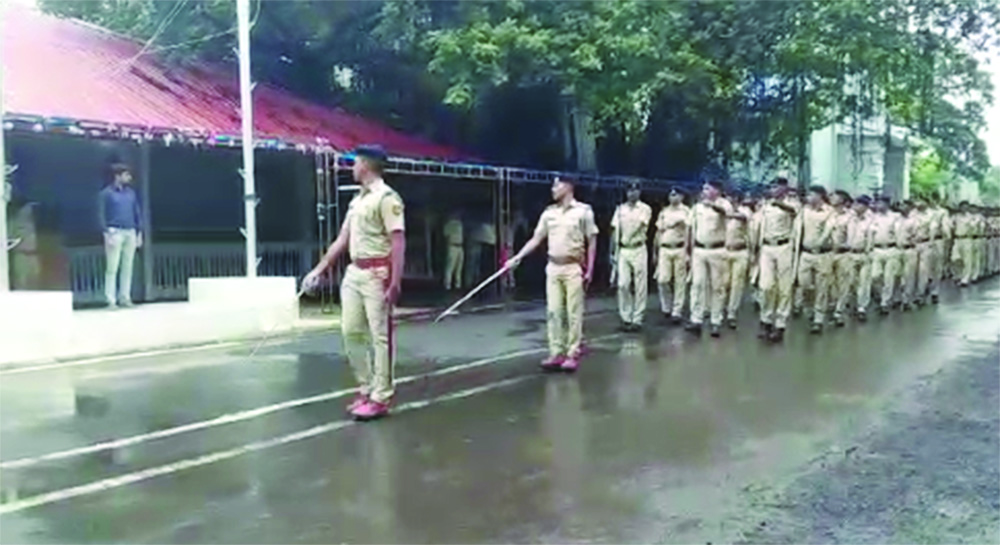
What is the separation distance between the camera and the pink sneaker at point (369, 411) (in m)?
7.67

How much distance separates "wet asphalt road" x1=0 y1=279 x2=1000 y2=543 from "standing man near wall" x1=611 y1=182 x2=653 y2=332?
8.06 ft

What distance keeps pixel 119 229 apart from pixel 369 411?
735cm

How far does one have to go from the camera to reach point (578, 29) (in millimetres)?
17906

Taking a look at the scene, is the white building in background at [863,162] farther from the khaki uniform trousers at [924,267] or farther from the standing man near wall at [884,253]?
the standing man near wall at [884,253]

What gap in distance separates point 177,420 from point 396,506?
2.87 meters

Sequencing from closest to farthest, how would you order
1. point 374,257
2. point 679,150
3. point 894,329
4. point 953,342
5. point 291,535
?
1. point 291,535
2. point 374,257
3. point 953,342
4. point 894,329
5. point 679,150

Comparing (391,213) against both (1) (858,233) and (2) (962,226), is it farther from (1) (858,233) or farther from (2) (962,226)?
(2) (962,226)

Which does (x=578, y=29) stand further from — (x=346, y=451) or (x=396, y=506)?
(x=396, y=506)

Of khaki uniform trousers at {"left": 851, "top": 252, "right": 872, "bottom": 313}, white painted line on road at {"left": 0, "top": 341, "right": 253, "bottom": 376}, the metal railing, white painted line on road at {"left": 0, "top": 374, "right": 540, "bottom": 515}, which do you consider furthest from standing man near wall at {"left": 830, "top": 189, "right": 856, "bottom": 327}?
the metal railing

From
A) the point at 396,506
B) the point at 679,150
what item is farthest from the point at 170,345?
the point at 679,150

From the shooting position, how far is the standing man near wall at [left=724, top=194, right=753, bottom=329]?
45.3 ft

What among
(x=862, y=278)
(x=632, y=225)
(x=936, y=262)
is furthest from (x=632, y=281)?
(x=936, y=262)

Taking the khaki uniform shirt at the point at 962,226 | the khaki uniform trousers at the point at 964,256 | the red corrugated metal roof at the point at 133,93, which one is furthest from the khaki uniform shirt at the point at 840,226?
the khaki uniform trousers at the point at 964,256

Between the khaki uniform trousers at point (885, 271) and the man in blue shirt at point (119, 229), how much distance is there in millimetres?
10686
